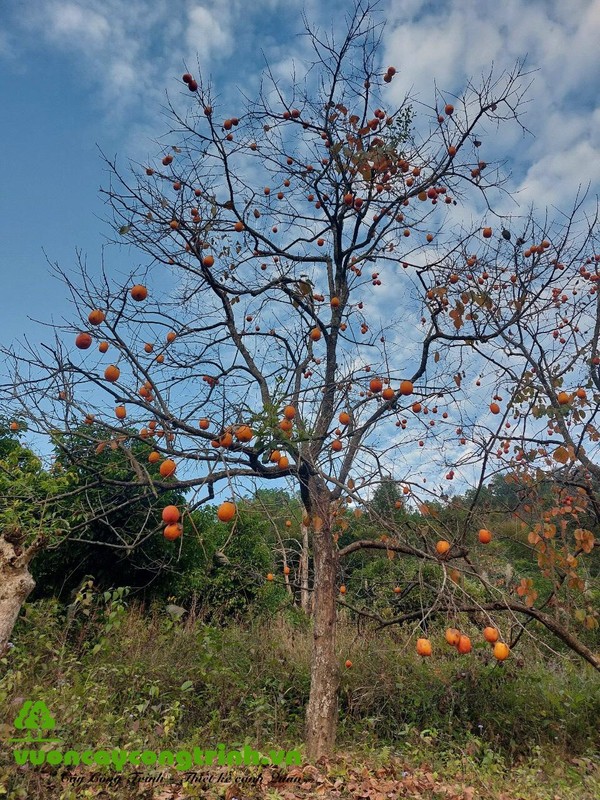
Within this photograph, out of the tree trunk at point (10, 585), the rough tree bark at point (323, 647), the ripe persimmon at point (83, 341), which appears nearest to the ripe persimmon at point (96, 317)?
the ripe persimmon at point (83, 341)

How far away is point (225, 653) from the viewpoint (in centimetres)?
534

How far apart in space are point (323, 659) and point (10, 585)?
2229 millimetres

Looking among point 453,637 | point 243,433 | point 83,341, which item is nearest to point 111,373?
point 83,341

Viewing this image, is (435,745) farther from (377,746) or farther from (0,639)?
(0,639)

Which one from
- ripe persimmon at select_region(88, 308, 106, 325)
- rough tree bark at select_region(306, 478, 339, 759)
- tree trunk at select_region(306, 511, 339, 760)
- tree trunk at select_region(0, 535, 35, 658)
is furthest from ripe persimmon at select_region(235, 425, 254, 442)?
tree trunk at select_region(0, 535, 35, 658)

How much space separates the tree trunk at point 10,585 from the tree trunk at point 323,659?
1.97 metres

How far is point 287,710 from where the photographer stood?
4.76m

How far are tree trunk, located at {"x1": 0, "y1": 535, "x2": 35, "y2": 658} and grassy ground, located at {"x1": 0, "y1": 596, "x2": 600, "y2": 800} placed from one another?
38 cm

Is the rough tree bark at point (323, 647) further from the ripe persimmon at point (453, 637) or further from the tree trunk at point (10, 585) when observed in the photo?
the tree trunk at point (10, 585)

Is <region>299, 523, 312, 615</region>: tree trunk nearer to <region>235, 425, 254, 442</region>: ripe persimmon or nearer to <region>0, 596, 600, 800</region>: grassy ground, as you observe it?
<region>0, 596, 600, 800</region>: grassy ground

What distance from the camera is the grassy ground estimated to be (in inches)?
108

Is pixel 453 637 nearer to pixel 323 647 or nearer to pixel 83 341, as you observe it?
pixel 323 647

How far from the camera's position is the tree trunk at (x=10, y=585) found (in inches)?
115

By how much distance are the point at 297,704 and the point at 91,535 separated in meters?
3.18
